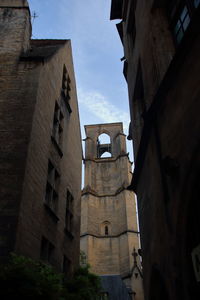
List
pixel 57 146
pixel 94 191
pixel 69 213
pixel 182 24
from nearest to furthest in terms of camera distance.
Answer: pixel 182 24 → pixel 57 146 → pixel 69 213 → pixel 94 191

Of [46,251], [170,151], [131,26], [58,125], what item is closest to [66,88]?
[58,125]

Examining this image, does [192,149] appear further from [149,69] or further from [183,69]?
[149,69]

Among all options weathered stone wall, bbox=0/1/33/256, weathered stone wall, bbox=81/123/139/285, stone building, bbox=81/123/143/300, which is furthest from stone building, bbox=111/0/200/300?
weathered stone wall, bbox=81/123/139/285

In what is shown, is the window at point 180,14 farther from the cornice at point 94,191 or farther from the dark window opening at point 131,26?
the cornice at point 94,191

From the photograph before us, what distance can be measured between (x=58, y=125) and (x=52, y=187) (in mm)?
3071

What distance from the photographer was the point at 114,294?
30109mm

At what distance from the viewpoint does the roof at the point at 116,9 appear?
47.8 ft

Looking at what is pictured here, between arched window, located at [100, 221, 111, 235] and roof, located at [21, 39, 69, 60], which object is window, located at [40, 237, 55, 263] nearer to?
roof, located at [21, 39, 69, 60]

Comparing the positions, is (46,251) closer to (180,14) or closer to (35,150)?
(35,150)

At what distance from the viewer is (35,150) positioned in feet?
32.9

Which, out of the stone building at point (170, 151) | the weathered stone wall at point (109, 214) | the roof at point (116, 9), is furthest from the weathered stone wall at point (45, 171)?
the weathered stone wall at point (109, 214)

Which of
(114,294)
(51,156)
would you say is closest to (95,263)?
(114,294)

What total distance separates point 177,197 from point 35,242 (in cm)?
501

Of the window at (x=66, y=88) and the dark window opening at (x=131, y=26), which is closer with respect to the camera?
the dark window opening at (x=131, y=26)
